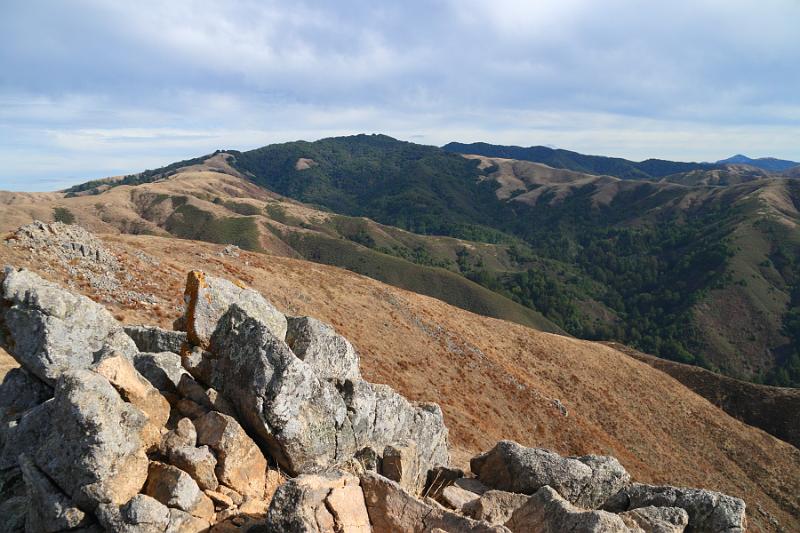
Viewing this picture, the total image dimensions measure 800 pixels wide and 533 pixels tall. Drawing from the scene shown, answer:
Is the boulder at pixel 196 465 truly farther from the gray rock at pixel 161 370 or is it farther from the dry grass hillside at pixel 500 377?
the dry grass hillside at pixel 500 377

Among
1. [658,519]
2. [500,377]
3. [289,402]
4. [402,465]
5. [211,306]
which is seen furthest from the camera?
[500,377]

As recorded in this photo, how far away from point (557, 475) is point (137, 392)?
15084mm

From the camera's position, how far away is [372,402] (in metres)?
17.7

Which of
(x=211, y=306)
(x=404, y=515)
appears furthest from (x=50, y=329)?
(x=404, y=515)

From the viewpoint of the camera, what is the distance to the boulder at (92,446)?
437 inches

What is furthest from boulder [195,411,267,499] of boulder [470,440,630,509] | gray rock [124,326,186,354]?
boulder [470,440,630,509]

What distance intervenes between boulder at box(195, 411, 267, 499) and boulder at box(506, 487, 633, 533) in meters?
7.44

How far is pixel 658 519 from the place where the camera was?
49.3ft

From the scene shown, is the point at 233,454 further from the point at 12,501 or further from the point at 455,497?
the point at 455,497

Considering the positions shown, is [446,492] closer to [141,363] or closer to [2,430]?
[141,363]

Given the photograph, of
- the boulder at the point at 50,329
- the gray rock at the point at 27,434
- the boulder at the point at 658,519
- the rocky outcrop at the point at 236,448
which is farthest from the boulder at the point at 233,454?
the boulder at the point at 658,519

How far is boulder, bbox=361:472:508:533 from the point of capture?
11562 millimetres

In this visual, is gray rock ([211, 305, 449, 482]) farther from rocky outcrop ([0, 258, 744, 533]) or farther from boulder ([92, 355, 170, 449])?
boulder ([92, 355, 170, 449])

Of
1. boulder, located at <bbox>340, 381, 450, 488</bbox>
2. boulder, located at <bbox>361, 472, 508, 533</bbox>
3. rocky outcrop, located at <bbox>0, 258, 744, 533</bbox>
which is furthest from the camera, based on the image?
boulder, located at <bbox>340, 381, 450, 488</bbox>
